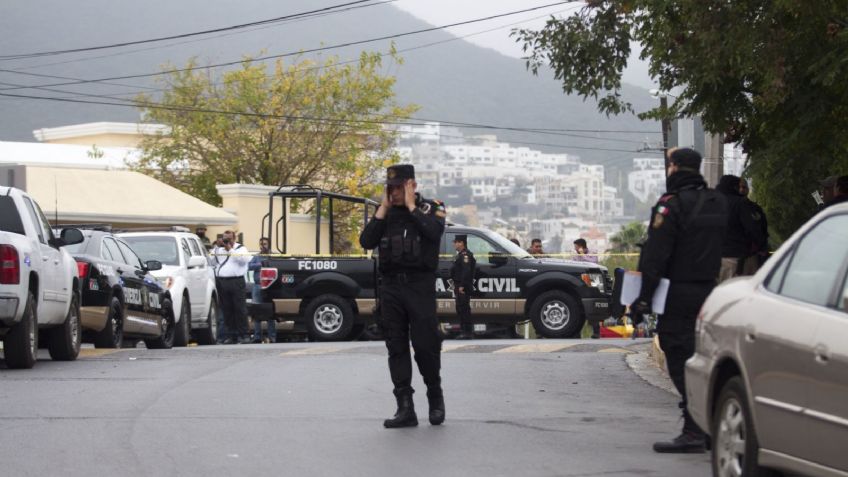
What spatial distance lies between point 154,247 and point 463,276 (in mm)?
5036

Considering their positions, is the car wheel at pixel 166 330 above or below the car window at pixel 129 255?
below

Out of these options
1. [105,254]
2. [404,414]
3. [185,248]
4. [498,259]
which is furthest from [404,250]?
[185,248]

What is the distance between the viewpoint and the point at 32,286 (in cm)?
1506

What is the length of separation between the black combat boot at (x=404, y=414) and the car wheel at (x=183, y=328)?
1297 cm

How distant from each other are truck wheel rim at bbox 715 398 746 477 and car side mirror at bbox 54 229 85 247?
1025 centimetres

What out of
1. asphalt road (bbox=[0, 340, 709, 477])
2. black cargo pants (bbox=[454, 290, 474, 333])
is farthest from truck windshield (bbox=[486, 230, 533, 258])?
asphalt road (bbox=[0, 340, 709, 477])

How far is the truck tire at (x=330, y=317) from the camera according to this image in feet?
77.7

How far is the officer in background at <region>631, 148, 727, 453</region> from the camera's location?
914 centimetres

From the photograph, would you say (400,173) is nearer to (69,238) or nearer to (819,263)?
(819,263)

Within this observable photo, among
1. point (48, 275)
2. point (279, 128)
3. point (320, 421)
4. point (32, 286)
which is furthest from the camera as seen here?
point (279, 128)

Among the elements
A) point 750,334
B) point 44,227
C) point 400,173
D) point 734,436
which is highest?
point 400,173

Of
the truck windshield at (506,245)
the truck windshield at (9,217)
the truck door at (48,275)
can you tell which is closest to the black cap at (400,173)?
the truck door at (48,275)

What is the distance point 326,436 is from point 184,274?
14.0m

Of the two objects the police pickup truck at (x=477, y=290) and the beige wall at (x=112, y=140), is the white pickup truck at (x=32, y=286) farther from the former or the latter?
the beige wall at (x=112, y=140)
